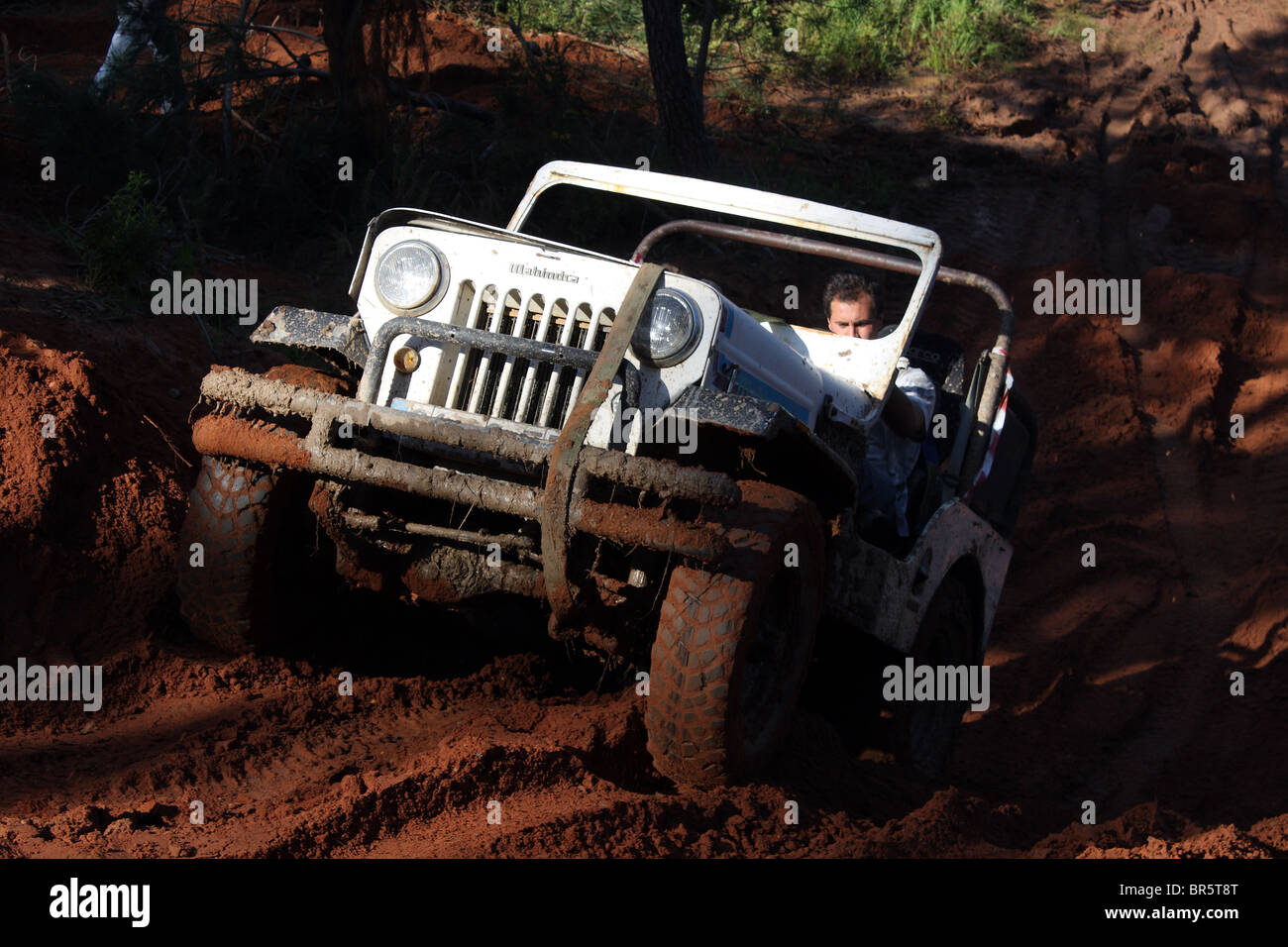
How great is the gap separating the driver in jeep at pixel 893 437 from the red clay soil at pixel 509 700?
2.80 feet

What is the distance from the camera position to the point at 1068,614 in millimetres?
7195

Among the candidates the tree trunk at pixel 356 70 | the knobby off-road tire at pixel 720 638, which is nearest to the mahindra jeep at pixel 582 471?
the knobby off-road tire at pixel 720 638

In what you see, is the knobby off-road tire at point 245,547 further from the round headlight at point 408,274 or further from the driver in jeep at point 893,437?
the driver in jeep at point 893,437

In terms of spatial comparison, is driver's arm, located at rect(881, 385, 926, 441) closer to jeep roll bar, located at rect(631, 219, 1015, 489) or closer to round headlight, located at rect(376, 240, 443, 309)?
jeep roll bar, located at rect(631, 219, 1015, 489)

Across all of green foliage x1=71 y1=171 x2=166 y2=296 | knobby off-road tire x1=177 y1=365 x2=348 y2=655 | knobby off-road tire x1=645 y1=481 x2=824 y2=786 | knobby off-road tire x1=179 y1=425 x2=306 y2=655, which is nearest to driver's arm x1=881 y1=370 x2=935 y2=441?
knobby off-road tire x1=645 y1=481 x2=824 y2=786

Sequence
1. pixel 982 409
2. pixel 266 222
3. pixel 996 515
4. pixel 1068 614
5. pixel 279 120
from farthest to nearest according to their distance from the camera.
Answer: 1. pixel 279 120
2. pixel 266 222
3. pixel 1068 614
4. pixel 996 515
5. pixel 982 409

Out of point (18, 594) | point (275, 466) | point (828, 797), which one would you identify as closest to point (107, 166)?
point (18, 594)

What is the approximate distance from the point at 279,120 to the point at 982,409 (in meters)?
5.81

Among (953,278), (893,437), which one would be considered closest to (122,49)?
(953,278)

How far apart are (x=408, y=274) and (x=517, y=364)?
475mm

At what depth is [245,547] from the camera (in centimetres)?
393

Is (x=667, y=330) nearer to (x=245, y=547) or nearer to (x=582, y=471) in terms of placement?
(x=582, y=471)
